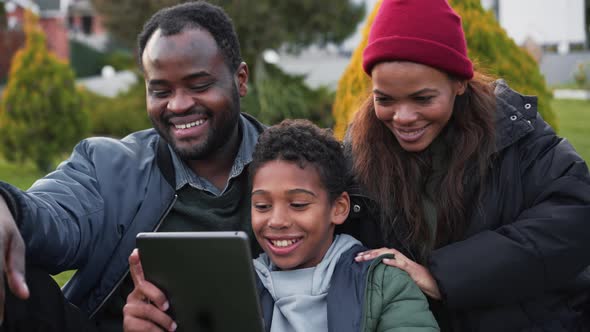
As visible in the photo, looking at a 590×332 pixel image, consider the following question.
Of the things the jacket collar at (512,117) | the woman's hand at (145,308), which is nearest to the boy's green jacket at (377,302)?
the woman's hand at (145,308)

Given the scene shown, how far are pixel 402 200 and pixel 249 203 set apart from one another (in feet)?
2.02

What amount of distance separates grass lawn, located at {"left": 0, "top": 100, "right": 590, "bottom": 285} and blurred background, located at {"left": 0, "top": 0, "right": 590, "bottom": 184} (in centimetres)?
2

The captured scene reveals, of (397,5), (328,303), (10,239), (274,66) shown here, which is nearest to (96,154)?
(10,239)

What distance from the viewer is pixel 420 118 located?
8.95ft

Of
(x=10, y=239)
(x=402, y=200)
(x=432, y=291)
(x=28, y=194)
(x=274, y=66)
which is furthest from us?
(x=274, y=66)

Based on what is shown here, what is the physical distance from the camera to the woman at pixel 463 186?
2.62m

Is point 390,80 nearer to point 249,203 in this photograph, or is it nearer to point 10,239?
point 249,203

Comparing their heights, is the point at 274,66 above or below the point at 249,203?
below

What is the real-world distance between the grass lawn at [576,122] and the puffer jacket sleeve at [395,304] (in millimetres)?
7189

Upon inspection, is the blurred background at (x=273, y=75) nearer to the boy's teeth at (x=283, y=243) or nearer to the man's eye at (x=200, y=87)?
the man's eye at (x=200, y=87)

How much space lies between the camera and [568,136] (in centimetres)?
1182

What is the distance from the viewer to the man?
9.32 ft

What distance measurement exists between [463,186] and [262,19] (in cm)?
1076

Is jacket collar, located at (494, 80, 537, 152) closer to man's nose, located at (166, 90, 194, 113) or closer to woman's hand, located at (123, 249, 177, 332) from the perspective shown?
man's nose, located at (166, 90, 194, 113)
